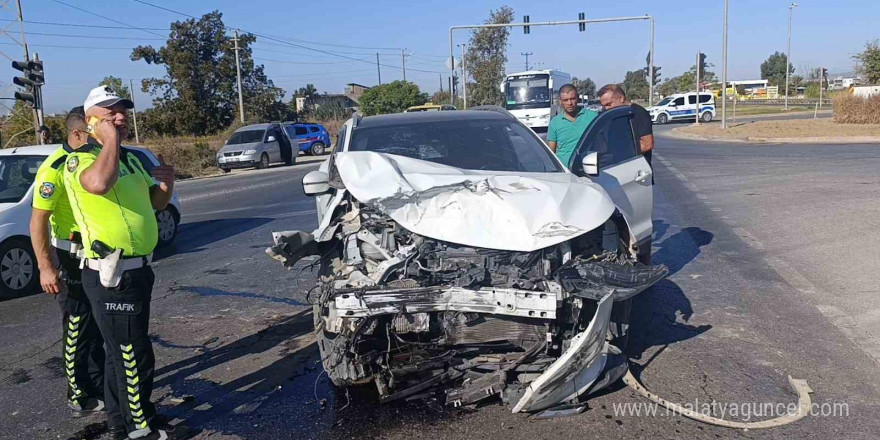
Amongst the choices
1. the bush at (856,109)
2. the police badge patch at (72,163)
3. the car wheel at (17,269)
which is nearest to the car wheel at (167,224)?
the car wheel at (17,269)

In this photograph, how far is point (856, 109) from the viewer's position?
33.4m

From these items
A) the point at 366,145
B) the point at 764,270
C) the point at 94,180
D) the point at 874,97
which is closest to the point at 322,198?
the point at 366,145

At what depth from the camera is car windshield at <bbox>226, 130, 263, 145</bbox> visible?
91.1 feet

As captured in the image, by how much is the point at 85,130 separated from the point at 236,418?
195cm

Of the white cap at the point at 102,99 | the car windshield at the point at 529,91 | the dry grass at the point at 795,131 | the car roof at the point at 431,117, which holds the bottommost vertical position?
the dry grass at the point at 795,131

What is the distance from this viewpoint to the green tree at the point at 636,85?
296 ft

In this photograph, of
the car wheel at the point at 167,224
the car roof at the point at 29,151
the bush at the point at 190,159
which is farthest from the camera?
the bush at the point at 190,159

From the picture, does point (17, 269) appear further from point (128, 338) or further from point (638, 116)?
point (638, 116)

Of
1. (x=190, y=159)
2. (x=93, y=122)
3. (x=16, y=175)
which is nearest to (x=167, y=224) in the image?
(x=16, y=175)

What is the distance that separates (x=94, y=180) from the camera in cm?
352

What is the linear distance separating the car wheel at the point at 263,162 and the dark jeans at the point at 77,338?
23620 millimetres

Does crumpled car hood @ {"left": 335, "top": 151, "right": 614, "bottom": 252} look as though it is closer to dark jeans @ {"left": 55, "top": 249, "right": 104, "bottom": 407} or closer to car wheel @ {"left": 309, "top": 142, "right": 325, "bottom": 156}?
dark jeans @ {"left": 55, "top": 249, "right": 104, "bottom": 407}

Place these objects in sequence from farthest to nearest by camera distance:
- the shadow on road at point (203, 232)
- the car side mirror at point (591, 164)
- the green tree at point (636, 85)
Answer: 1. the green tree at point (636, 85)
2. the shadow on road at point (203, 232)
3. the car side mirror at point (591, 164)

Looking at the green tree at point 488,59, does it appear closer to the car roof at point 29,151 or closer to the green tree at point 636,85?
the green tree at point 636,85
